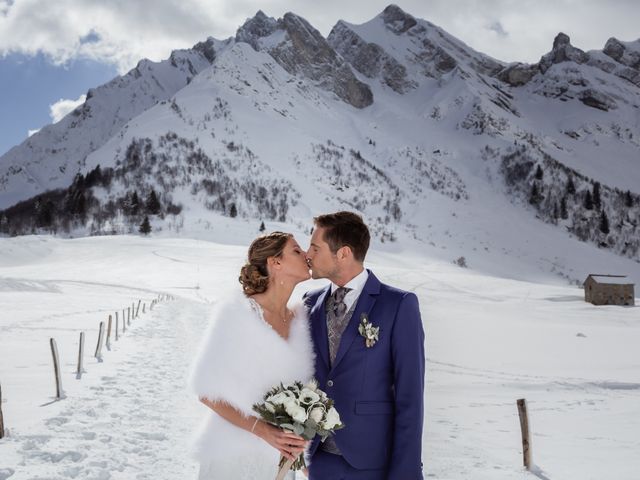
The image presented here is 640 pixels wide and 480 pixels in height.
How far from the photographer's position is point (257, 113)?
164 meters

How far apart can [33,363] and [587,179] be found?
18058 centimetres

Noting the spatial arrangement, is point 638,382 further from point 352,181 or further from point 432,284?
point 352,181

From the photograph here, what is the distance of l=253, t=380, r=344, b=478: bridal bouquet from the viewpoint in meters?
3.03

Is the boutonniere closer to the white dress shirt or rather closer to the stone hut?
the white dress shirt

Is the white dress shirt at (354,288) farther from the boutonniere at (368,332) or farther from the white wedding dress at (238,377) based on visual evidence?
the white wedding dress at (238,377)

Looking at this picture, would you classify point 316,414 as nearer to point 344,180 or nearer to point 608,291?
point 608,291

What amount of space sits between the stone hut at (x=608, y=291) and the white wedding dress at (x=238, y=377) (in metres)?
54.5

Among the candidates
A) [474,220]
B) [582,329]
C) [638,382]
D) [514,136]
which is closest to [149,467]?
[638,382]

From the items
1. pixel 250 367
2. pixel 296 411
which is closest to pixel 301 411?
pixel 296 411

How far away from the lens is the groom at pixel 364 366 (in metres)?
3.31

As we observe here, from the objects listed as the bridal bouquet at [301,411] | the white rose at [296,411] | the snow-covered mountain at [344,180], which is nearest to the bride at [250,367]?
the bridal bouquet at [301,411]

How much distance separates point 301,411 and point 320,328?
0.75m

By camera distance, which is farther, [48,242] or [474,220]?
[474,220]

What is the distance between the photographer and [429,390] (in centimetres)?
1703
